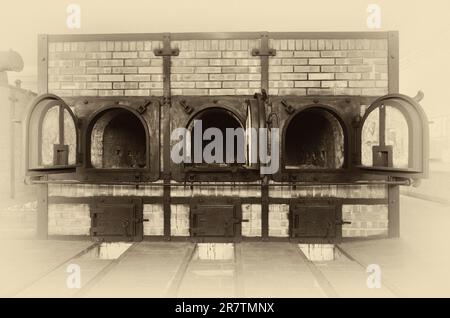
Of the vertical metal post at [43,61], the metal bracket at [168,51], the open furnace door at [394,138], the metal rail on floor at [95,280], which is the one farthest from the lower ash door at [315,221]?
the vertical metal post at [43,61]

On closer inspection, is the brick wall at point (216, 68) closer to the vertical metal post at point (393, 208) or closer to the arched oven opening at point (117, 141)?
the arched oven opening at point (117, 141)

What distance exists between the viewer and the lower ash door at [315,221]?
3.21m

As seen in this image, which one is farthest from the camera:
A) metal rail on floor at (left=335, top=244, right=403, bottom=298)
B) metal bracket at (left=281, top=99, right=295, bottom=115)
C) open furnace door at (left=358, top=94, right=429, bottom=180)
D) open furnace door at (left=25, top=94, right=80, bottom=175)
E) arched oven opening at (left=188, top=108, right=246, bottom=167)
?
arched oven opening at (left=188, top=108, right=246, bottom=167)

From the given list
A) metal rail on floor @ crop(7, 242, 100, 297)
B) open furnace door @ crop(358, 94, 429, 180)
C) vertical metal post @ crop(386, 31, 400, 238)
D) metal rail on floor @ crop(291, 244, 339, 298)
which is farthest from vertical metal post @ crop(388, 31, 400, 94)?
metal rail on floor @ crop(7, 242, 100, 297)

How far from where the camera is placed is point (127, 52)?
3336 mm

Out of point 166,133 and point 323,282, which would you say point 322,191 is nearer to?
point 323,282

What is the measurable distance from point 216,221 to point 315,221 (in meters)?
0.95

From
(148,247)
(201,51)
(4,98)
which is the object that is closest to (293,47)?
(201,51)

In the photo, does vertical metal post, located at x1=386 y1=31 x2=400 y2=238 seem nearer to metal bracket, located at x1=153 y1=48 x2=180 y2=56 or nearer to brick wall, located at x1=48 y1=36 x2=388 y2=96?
brick wall, located at x1=48 y1=36 x2=388 y2=96

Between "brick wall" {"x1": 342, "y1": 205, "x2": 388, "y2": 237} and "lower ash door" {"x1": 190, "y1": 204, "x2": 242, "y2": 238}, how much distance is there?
1047 millimetres

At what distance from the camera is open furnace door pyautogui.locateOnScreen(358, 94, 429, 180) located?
2596 millimetres

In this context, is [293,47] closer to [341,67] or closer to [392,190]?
[341,67]

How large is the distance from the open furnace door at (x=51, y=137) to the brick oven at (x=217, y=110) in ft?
0.05

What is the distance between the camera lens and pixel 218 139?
3.90 metres
